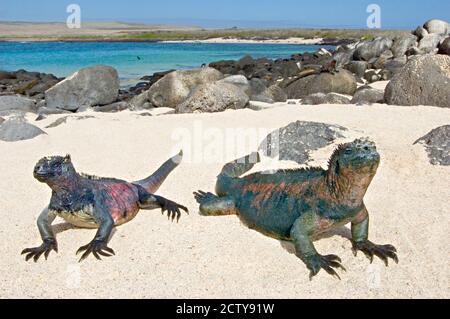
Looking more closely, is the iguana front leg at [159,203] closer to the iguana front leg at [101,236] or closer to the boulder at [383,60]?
the iguana front leg at [101,236]

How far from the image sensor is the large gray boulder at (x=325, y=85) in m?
10.6

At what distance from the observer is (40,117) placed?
8.78m

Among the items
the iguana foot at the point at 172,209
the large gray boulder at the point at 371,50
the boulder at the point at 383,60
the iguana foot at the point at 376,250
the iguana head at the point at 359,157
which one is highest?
the large gray boulder at the point at 371,50

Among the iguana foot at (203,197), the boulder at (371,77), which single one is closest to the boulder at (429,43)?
the boulder at (371,77)

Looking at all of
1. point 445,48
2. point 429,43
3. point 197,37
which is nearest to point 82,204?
point 445,48

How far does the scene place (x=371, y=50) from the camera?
18.9 meters

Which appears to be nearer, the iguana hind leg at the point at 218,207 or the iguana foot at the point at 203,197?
the iguana hind leg at the point at 218,207

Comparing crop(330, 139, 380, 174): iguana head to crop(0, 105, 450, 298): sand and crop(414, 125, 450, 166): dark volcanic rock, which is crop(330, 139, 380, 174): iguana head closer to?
crop(0, 105, 450, 298): sand

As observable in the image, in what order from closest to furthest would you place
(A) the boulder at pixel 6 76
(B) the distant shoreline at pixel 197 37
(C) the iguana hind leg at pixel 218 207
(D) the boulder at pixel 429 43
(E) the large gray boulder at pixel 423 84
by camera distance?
(C) the iguana hind leg at pixel 218 207
(E) the large gray boulder at pixel 423 84
(A) the boulder at pixel 6 76
(D) the boulder at pixel 429 43
(B) the distant shoreline at pixel 197 37

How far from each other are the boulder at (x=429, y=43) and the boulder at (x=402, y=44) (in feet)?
1.27

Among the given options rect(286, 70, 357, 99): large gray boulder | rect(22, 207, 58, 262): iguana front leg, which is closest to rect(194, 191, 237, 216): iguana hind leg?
rect(22, 207, 58, 262): iguana front leg

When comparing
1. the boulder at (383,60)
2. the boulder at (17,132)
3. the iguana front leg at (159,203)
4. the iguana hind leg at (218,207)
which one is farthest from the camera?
the boulder at (383,60)
